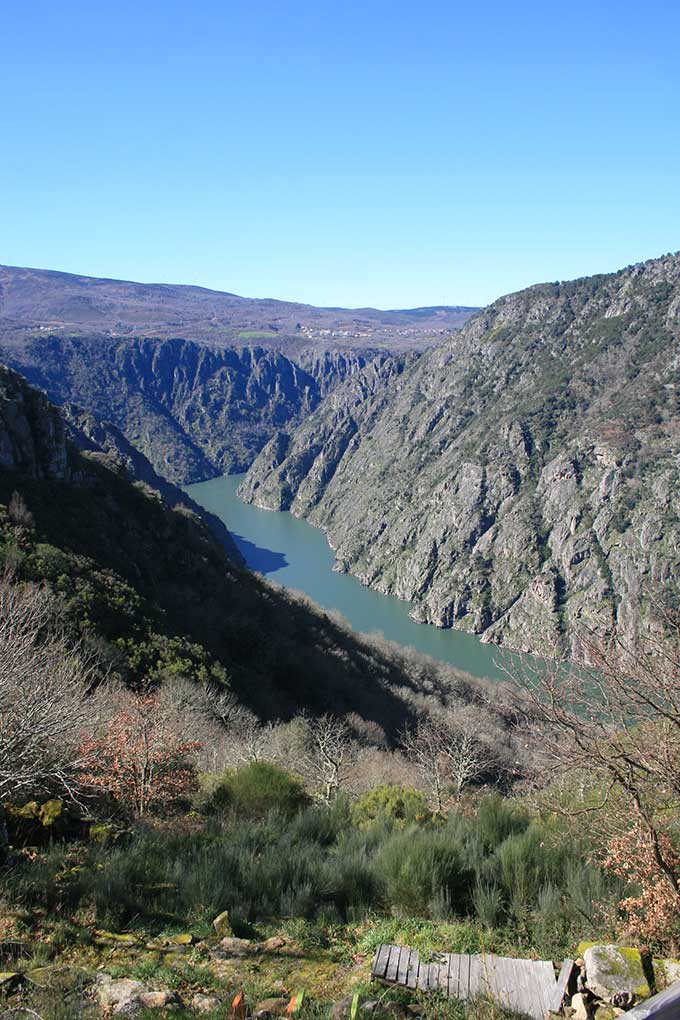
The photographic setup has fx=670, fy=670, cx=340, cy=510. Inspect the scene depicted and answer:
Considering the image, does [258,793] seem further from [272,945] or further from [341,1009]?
[341,1009]

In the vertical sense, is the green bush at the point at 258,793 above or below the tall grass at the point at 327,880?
below

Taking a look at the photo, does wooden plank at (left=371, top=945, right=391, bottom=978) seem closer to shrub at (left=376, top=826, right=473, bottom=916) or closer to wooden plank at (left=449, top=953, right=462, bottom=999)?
A: wooden plank at (left=449, top=953, right=462, bottom=999)

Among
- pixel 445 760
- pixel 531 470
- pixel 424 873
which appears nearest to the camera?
pixel 424 873

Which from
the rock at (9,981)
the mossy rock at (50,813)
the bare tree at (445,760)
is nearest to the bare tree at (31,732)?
the mossy rock at (50,813)

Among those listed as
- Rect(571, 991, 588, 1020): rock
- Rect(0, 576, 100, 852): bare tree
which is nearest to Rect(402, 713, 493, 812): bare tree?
Rect(0, 576, 100, 852): bare tree

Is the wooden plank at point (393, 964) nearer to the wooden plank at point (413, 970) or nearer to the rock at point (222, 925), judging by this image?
the wooden plank at point (413, 970)

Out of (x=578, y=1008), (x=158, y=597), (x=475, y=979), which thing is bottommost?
(x=158, y=597)

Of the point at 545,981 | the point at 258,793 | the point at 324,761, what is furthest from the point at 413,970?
the point at 324,761
